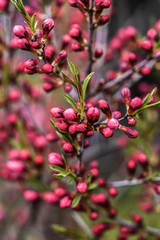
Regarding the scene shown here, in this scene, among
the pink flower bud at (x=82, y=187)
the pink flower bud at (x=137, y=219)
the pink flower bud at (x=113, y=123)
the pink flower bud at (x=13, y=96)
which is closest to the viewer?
the pink flower bud at (x=113, y=123)

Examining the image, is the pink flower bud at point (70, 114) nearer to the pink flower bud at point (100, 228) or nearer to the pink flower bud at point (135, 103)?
the pink flower bud at point (135, 103)

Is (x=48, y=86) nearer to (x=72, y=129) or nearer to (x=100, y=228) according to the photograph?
(x=72, y=129)

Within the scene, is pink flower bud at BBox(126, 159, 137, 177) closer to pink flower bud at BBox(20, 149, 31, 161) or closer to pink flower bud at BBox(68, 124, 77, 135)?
pink flower bud at BBox(68, 124, 77, 135)

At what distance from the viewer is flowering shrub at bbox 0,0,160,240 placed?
82cm

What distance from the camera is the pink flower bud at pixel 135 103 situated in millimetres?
783

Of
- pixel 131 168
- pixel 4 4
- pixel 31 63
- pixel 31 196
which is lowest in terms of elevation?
pixel 31 196

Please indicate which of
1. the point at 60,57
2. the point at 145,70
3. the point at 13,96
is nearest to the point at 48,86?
the point at 60,57

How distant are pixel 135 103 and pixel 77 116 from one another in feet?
0.56

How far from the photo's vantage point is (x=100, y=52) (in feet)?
3.60

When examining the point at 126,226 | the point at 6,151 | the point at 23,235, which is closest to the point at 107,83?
the point at 126,226

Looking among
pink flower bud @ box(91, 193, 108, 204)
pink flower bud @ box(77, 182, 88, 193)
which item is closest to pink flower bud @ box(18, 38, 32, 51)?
pink flower bud @ box(77, 182, 88, 193)

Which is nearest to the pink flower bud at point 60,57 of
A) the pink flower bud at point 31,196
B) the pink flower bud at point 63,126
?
Result: the pink flower bud at point 63,126

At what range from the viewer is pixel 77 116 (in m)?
0.80

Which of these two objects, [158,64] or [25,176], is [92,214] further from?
[158,64]
